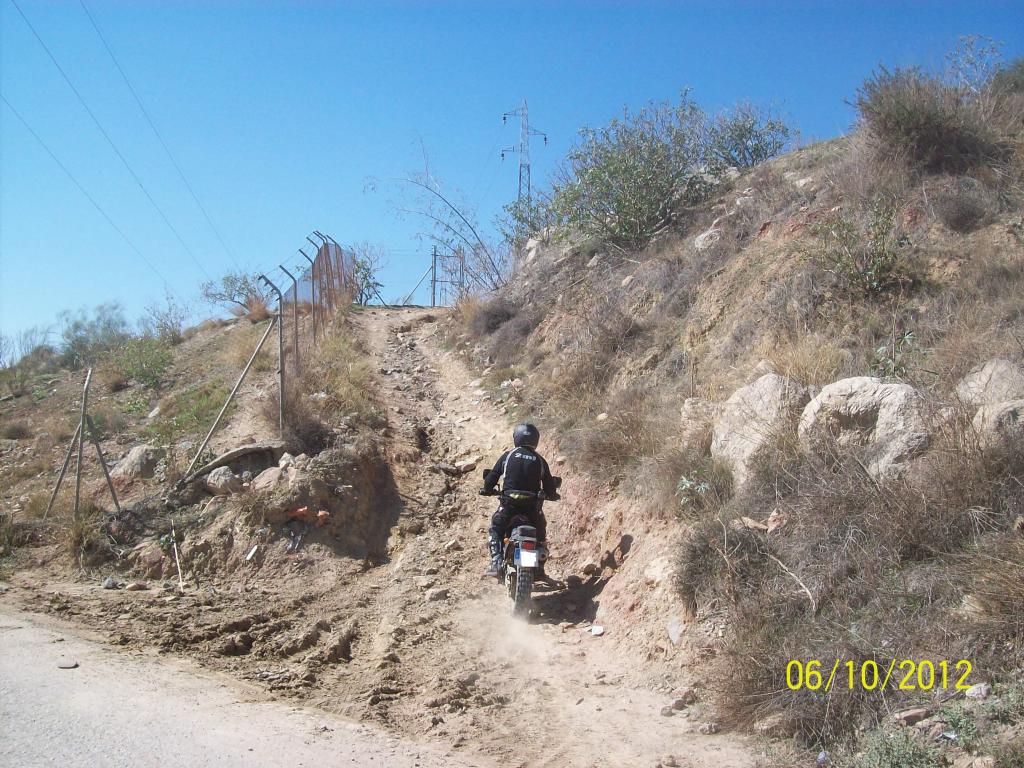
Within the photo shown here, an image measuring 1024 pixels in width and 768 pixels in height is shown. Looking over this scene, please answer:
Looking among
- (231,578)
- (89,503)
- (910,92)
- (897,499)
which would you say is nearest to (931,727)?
(897,499)

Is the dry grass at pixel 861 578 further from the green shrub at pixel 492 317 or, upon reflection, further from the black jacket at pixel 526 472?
the green shrub at pixel 492 317

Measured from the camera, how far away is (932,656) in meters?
4.09

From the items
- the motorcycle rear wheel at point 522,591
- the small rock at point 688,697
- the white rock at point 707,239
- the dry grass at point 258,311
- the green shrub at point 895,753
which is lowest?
the small rock at point 688,697

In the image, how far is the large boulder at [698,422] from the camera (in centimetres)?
723

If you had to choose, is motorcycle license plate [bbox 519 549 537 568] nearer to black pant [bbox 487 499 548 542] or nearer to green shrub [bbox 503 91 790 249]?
black pant [bbox 487 499 548 542]

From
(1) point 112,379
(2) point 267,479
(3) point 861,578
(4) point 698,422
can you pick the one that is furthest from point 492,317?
(3) point 861,578

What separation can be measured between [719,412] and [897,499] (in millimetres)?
2667

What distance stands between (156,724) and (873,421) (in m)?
5.40

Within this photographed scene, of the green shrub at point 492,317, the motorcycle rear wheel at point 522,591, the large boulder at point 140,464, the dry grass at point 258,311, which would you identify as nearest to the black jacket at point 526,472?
the motorcycle rear wheel at point 522,591

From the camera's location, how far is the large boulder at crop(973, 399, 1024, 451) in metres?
4.90

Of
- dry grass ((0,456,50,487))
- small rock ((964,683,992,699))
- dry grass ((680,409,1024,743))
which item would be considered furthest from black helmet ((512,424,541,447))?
Answer: dry grass ((0,456,50,487))

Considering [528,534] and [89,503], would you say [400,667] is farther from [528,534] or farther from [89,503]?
[89,503]
